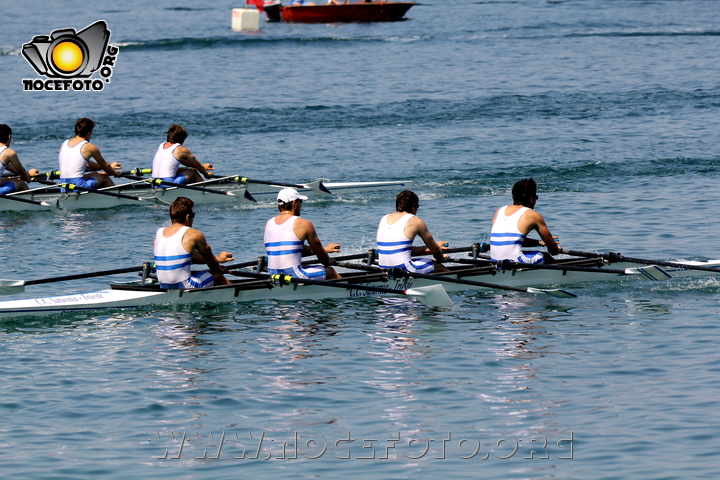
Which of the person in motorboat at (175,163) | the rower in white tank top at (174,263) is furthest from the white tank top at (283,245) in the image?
the person in motorboat at (175,163)

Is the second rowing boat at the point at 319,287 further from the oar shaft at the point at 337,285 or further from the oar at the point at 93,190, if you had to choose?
the oar at the point at 93,190

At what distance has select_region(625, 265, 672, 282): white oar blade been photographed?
15.3m

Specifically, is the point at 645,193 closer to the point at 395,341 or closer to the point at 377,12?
the point at 395,341

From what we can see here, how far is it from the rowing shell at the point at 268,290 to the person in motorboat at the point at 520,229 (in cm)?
25

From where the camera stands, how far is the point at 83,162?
72.7ft

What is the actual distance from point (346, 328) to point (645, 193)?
12176mm

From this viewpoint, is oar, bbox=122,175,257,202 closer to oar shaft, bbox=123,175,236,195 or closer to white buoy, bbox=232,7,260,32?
oar shaft, bbox=123,175,236,195

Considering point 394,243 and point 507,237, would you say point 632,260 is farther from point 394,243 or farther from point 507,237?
point 394,243

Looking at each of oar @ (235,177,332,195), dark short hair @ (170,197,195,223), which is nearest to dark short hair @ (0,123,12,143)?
oar @ (235,177,332,195)

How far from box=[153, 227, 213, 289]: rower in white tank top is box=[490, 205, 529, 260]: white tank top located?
439 cm

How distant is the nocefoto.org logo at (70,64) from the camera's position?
42438 mm

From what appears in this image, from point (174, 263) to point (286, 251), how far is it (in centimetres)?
159

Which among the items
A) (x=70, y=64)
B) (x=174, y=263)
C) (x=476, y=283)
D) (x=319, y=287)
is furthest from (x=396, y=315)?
(x=70, y=64)

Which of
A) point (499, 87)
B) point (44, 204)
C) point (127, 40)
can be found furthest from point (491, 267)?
point (127, 40)
